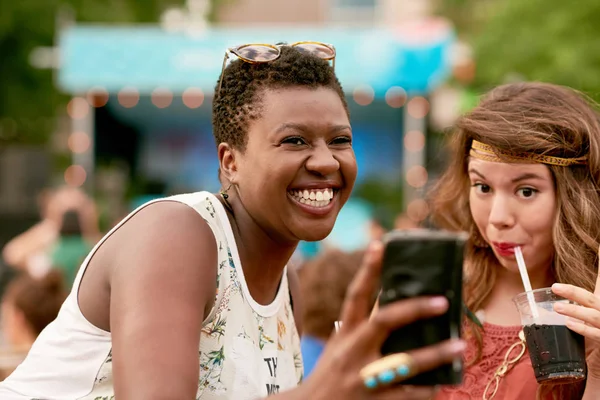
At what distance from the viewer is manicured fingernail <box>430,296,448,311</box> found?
137 cm

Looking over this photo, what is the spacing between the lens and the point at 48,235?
819cm

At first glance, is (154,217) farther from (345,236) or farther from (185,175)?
(185,175)

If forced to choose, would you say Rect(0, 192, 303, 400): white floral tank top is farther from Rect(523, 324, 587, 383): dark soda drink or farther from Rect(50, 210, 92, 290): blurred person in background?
Rect(50, 210, 92, 290): blurred person in background

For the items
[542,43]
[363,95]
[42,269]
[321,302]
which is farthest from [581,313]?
[542,43]

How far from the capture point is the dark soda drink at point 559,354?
2.30 meters

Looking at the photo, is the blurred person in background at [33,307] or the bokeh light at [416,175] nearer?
the blurred person in background at [33,307]

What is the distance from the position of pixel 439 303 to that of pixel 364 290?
0.14 meters

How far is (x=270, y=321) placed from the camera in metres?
2.35

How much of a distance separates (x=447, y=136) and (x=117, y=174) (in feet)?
43.9

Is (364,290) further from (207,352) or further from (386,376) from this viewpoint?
(207,352)

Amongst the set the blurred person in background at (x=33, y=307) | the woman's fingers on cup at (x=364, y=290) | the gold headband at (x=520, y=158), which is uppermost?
the gold headband at (x=520, y=158)

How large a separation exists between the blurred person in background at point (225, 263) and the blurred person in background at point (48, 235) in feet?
17.2

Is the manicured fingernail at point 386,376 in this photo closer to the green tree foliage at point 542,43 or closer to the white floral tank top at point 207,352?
the white floral tank top at point 207,352

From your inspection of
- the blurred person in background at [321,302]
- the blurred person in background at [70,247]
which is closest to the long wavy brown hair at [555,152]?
the blurred person in background at [321,302]
